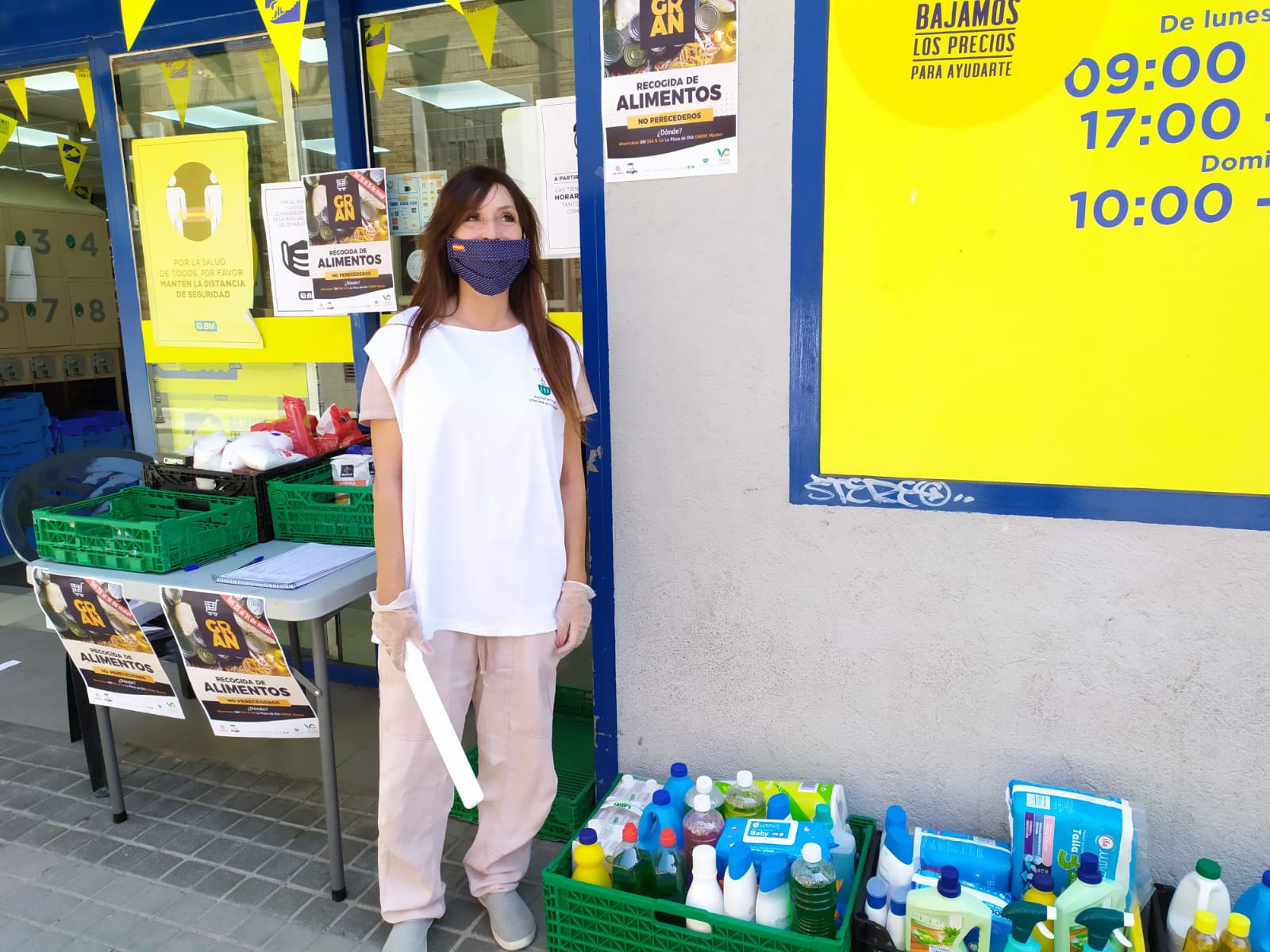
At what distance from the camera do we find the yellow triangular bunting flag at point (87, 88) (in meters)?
4.34

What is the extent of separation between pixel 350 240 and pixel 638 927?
9.99 ft

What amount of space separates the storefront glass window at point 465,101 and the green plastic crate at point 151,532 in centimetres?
140

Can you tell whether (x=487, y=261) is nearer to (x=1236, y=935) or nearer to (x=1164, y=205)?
(x=1164, y=205)

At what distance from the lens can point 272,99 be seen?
4.03 meters

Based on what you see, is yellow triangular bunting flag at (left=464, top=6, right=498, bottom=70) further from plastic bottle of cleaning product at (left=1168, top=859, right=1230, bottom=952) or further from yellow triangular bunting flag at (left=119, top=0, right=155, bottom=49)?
plastic bottle of cleaning product at (left=1168, top=859, right=1230, bottom=952)

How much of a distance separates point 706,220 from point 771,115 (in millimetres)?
303

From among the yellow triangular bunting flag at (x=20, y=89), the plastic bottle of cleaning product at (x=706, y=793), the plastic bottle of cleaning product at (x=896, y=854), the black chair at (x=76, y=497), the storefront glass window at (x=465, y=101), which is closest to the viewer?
the plastic bottle of cleaning product at (x=896, y=854)

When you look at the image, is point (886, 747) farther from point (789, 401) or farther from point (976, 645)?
point (789, 401)

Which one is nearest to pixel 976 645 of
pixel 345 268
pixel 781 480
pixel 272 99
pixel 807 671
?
pixel 807 671

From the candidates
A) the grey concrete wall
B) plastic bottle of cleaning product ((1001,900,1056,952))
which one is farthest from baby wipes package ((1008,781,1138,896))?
plastic bottle of cleaning product ((1001,900,1056,952))

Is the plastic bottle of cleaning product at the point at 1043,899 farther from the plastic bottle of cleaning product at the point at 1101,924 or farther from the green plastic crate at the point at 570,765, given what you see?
the green plastic crate at the point at 570,765

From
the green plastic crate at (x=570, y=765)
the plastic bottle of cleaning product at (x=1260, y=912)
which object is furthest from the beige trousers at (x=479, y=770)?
the plastic bottle of cleaning product at (x=1260, y=912)

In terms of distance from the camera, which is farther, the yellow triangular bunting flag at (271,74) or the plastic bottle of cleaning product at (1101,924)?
the yellow triangular bunting flag at (271,74)

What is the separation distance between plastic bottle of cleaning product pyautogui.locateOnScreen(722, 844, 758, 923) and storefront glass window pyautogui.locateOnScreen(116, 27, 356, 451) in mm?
2908
